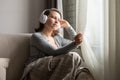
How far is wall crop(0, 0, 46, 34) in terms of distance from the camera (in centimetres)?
255

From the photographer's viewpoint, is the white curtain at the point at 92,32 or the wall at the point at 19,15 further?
the wall at the point at 19,15

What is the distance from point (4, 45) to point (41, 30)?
1.07 feet

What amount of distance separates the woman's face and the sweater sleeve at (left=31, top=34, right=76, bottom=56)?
13 cm

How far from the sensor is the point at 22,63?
195 centimetres

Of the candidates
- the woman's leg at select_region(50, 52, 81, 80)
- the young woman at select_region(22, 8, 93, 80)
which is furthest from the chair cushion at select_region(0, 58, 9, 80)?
the woman's leg at select_region(50, 52, 81, 80)

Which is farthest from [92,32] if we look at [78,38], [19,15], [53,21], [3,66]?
[19,15]

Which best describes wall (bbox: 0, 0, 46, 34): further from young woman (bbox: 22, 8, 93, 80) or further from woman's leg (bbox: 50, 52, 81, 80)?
woman's leg (bbox: 50, 52, 81, 80)

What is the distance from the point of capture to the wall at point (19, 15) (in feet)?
8.38

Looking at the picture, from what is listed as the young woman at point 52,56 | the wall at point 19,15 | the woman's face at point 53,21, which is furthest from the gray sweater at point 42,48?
the wall at point 19,15

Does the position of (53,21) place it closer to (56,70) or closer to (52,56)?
(52,56)

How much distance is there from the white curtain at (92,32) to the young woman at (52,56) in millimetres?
97

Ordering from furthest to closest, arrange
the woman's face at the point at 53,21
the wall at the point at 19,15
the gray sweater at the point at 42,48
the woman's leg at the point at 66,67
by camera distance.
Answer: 1. the wall at the point at 19,15
2. the woman's face at the point at 53,21
3. the gray sweater at the point at 42,48
4. the woman's leg at the point at 66,67

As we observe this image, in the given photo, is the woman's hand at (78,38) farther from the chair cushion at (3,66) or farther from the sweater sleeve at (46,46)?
the chair cushion at (3,66)

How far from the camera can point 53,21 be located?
1.88 metres
